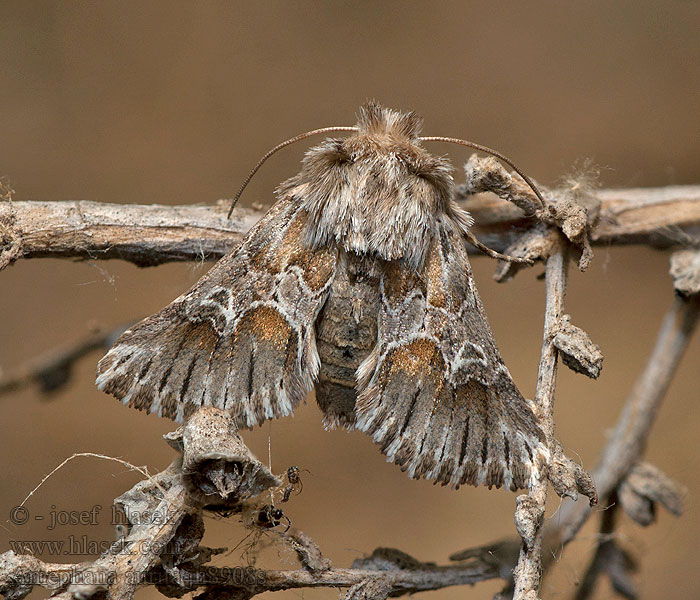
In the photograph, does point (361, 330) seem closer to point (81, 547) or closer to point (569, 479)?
point (569, 479)

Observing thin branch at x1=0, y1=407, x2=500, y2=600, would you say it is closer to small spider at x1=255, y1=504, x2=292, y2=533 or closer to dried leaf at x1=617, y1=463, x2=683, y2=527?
small spider at x1=255, y1=504, x2=292, y2=533

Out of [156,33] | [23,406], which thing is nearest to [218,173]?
[156,33]

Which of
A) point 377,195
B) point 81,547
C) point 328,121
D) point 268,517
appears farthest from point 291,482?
point 328,121

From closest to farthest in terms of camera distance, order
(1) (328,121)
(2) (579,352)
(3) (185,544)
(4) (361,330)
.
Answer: (3) (185,544) < (2) (579,352) < (4) (361,330) < (1) (328,121)

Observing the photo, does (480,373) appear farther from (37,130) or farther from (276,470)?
(37,130)

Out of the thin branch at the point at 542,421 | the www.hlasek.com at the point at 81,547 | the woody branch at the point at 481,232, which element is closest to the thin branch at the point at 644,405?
the woody branch at the point at 481,232

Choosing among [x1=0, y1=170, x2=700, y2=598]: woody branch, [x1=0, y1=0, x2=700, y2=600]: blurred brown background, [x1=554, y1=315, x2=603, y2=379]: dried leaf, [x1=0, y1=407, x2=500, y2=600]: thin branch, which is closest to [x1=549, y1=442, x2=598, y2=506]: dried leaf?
[x1=0, y1=170, x2=700, y2=598]: woody branch

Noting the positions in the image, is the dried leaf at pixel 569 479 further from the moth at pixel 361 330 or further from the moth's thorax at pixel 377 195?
the moth's thorax at pixel 377 195
